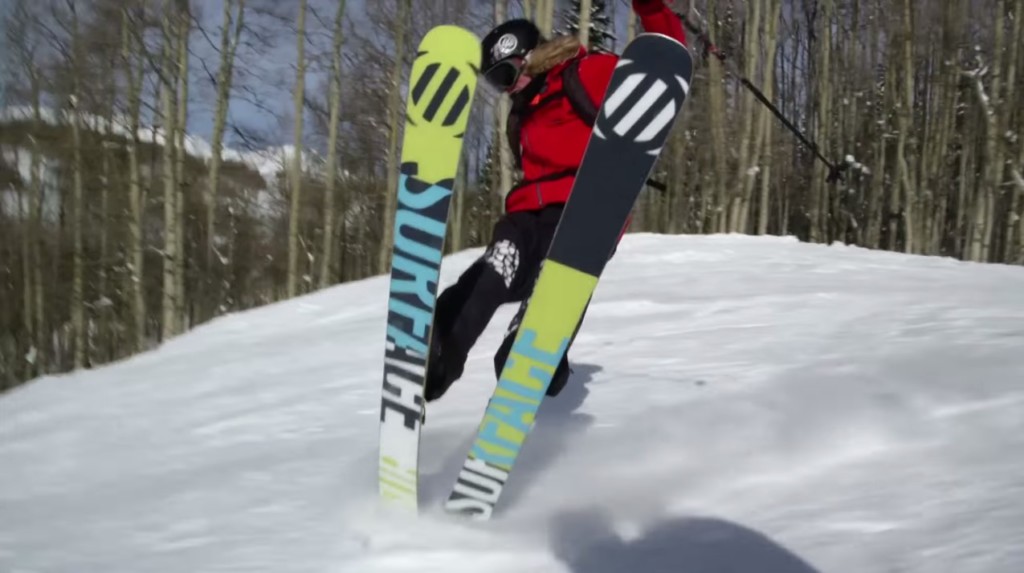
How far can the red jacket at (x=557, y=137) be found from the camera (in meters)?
2.56

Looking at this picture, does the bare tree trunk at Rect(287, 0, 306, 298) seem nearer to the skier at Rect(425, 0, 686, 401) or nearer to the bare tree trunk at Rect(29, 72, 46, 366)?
the bare tree trunk at Rect(29, 72, 46, 366)

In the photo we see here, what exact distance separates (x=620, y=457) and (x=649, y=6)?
57.2 inches

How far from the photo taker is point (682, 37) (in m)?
2.40

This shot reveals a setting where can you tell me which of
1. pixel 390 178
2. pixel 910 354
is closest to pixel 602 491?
pixel 910 354

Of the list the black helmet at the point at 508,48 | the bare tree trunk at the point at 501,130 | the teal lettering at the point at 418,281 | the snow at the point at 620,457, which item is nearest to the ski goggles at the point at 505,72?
the black helmet at the point at 508,48

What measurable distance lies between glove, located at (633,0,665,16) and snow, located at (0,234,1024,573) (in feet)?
4.60

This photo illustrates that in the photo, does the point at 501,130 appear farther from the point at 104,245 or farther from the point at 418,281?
the point at 104,245

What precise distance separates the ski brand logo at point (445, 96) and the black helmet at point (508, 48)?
1.10ft

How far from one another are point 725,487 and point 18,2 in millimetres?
19814

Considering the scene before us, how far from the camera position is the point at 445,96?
7.46 ft

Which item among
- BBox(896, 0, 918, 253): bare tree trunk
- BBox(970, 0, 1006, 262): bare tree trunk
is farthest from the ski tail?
BBox(970, 0, 1006, 262): bare tree trunk

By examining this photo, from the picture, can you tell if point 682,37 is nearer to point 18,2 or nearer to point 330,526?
point 330,526

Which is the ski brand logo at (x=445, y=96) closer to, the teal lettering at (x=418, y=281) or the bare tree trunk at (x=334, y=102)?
the teal lettering at (x=418, y=281)

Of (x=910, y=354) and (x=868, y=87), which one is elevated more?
(x=868, y=87)
